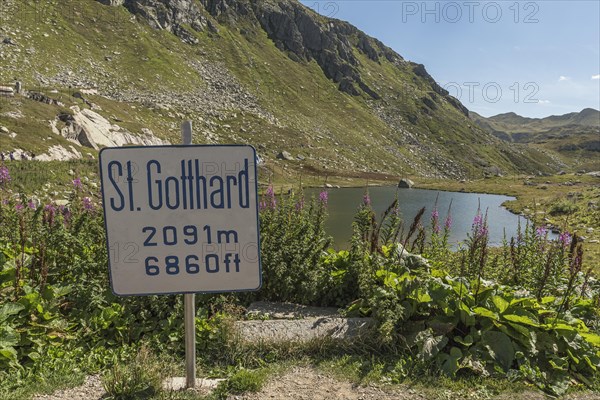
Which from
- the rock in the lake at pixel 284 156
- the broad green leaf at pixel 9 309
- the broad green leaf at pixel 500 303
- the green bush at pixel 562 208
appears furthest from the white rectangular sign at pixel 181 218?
the rock in the lake at pixel 284 156

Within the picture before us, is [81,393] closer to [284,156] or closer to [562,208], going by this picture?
[562,208]

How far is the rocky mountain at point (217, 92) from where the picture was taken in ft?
183

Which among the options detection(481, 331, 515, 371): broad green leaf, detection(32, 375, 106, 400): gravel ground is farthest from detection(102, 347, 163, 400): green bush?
detection(481, 331, 515, 371): broad green leaf

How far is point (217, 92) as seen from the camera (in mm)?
115062

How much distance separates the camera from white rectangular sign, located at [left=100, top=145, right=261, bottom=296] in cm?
397

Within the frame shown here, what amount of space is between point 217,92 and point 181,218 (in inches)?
4658

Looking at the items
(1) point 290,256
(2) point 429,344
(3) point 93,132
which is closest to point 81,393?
(1) point 290,256

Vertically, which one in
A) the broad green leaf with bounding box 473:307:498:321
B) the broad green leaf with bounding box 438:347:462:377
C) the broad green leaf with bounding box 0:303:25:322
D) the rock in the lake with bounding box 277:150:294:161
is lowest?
the broad green leaf with bounding box 438:347:462:377

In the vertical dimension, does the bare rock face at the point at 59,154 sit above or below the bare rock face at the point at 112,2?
below

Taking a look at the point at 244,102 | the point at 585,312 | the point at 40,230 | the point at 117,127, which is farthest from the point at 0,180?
the point at 244,102

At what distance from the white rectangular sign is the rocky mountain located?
36.6 m

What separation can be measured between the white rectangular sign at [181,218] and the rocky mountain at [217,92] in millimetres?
36574

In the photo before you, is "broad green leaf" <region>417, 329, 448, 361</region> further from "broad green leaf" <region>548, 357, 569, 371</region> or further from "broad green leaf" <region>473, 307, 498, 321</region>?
"broad green leaf" <region>548, 357, 569, 371</region>

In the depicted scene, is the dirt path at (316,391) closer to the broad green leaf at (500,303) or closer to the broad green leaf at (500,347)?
the broad green leaf at (500,347)
